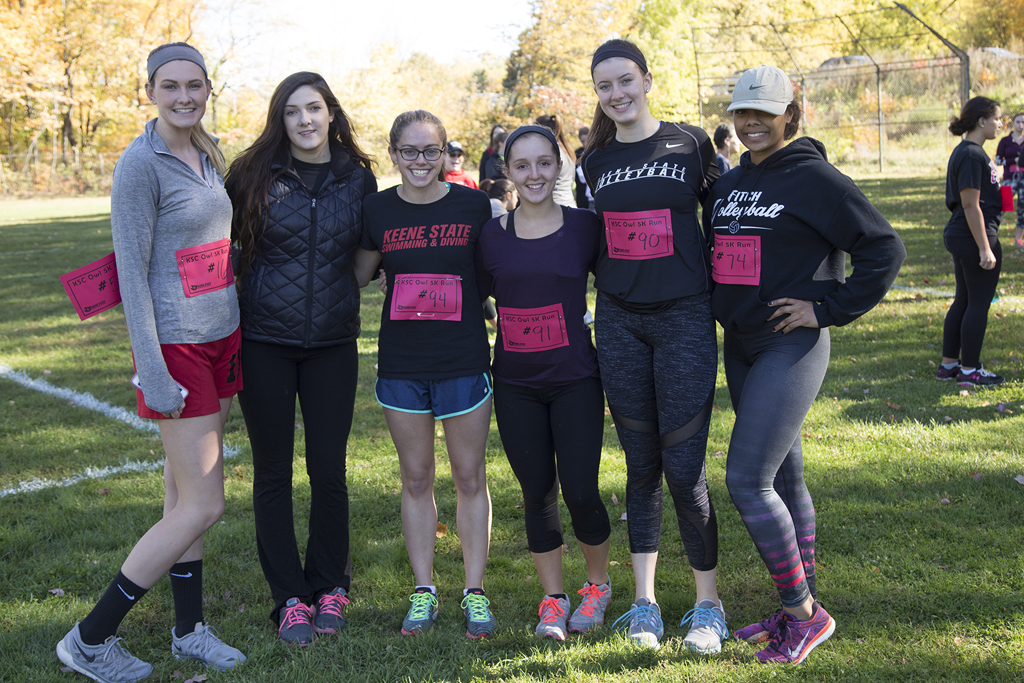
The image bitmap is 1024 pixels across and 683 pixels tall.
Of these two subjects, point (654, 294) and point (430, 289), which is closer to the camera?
point (654, 294)

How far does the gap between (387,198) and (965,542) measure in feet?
9.89

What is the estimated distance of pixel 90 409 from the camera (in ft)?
20.3

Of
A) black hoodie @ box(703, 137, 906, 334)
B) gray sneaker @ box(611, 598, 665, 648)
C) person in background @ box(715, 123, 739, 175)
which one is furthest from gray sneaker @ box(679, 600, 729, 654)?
person in background @ box(715, 123, 739, 175)

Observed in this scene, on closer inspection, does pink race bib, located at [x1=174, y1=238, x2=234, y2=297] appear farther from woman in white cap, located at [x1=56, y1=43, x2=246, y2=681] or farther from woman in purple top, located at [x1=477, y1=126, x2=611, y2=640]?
woman in purple top, located at [x1=477, y1=126, x2=611, y2=640]

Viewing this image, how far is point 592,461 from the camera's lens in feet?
9.85

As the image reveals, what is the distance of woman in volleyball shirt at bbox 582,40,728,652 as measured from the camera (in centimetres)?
278

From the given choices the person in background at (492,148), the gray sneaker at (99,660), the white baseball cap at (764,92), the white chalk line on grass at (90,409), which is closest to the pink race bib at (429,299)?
the white baseball cap at (764,92)

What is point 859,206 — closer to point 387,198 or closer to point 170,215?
point 387,198

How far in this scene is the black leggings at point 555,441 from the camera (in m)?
2.97

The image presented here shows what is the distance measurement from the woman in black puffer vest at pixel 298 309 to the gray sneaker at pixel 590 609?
3.16ft

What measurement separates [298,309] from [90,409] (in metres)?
4.11

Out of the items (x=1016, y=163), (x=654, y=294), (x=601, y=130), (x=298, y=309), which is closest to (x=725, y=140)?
(x=1016, y=163)

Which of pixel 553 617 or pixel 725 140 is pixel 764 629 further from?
pixel 725 140

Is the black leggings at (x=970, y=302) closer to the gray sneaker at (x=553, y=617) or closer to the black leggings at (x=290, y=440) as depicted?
the gray sneaker at (x=553, y=617)
